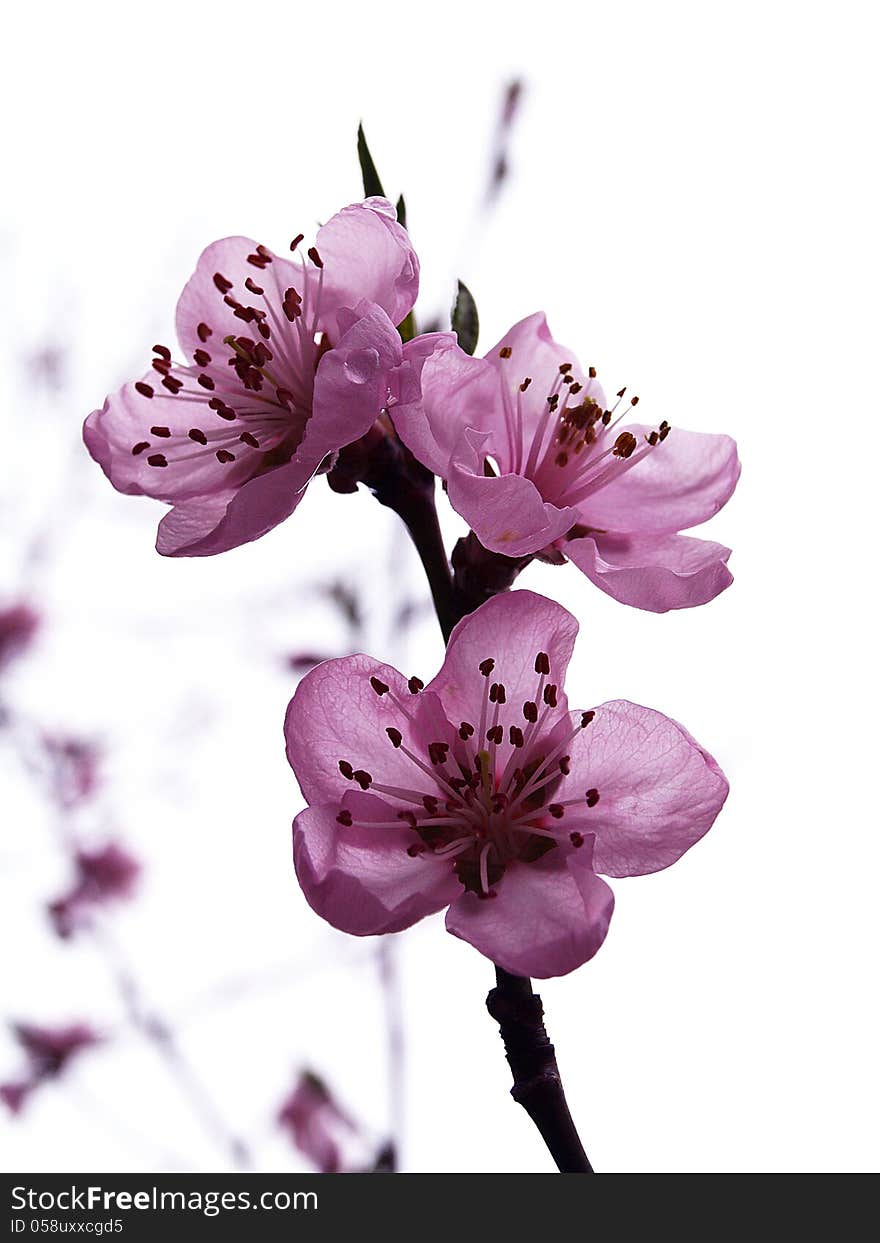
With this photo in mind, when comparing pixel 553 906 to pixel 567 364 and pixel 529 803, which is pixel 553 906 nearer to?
pixel 529 803

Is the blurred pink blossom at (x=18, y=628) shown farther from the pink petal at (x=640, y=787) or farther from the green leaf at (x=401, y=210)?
the pink petal at (x=640, y=787)

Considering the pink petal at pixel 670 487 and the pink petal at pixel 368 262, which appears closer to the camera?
the pink petal at pixel 368 262

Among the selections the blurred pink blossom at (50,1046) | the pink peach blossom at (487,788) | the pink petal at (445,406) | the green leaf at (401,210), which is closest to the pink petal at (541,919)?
the pink peach blossom at (487,788)

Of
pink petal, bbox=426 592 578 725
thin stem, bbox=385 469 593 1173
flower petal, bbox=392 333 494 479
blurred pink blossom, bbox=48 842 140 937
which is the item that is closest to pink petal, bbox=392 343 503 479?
flower petal, bbox=392 333 494 479

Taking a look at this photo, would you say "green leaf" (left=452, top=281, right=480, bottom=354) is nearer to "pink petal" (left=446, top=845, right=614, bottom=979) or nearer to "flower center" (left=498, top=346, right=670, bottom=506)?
"flower center" (left=498, top=346, right=670, bottom=506)

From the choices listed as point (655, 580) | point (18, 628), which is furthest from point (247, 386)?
point (18, 628)
